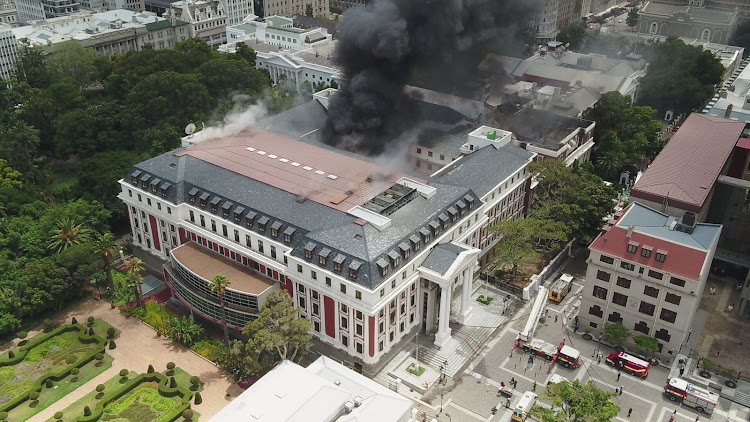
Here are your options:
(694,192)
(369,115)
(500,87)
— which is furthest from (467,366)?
(500,87)

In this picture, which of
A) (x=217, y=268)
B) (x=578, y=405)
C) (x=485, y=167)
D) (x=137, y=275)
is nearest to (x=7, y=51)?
(x=137, y=275)

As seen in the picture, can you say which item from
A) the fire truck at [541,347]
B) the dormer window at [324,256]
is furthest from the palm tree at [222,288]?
the fire truck at [541,347]

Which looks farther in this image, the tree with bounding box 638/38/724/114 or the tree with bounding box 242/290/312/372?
the tree with bounding box 638/38/724/114

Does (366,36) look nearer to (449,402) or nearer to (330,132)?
(330,132)

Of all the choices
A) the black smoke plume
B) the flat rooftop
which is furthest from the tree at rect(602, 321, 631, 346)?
the black smoke plume

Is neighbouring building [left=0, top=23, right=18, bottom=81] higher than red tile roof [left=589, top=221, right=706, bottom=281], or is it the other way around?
neighbouring building [left=0, top=23, right=18, bottom=81]

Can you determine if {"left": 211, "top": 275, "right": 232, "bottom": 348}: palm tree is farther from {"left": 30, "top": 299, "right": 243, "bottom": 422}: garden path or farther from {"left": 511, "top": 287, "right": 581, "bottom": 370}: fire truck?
{"left": 511, "top": 287, "right": 581, "bottom": 370}: fire truck
